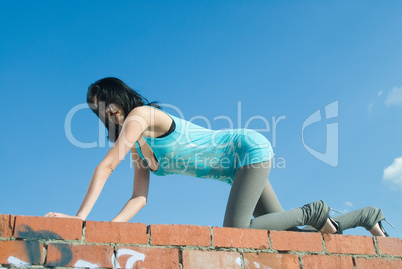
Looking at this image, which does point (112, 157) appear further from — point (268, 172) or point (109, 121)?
point (268, 172)

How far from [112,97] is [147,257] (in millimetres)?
1148

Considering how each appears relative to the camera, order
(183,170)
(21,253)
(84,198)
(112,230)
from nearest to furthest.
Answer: (21,253)
(112,230)
(84,198)
(183,170)

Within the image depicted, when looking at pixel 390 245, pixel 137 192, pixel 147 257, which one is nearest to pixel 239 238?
pixel 147 257

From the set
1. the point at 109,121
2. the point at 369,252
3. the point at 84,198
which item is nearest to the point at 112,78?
the point at 109,121

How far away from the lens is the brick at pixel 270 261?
2318mm

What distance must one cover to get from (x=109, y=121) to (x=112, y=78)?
29 centimetres

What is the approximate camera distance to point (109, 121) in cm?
292

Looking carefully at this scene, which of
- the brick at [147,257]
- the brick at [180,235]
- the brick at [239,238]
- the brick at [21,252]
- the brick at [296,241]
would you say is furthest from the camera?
the brick at [296,241]

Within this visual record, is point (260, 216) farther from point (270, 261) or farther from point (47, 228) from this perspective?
point (47, 228)

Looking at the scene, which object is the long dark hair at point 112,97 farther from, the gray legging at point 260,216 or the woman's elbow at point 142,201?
the gray legging at point 260,216

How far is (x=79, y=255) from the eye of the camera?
2.03 m

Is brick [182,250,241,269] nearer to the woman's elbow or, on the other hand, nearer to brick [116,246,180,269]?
brick [116,246,180,269]

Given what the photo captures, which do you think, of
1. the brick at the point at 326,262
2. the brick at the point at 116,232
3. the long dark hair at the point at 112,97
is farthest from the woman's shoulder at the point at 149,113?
the brick at the point at 326,262

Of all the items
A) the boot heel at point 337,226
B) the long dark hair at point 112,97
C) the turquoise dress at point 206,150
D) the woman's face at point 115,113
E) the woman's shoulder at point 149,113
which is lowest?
the boot heel at point 337,226
